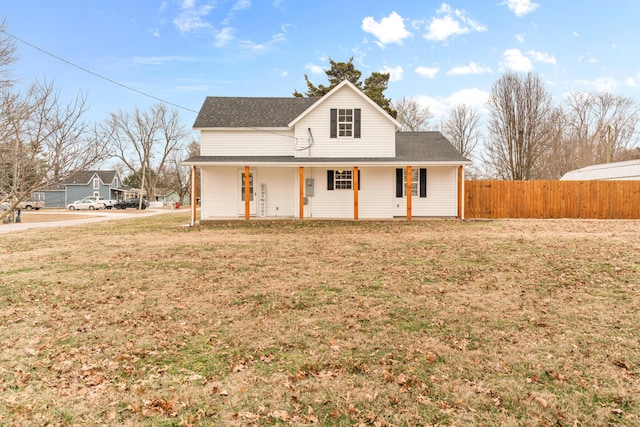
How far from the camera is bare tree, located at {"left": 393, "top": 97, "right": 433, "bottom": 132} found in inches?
1533

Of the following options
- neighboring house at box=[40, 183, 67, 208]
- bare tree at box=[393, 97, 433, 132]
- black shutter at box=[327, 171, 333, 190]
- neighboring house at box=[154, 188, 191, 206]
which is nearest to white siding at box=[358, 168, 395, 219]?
black shutter at box=[327, 171, 333, 190]

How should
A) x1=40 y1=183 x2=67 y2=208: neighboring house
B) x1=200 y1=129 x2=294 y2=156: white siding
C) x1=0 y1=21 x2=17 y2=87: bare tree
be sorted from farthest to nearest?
x1=40 y1=183 x2=67 y2=208: neighboring house
x1=200 y1=129 x2=294 y2=156: white siding
x1=0 y1=21 x2=17 y2=87: bare tree

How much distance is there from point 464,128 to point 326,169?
2657 centimetres

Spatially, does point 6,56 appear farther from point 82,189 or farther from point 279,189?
point 82,189

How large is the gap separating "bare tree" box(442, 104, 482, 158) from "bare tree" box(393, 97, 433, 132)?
2.63 meters

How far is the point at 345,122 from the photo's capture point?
57.5 feet

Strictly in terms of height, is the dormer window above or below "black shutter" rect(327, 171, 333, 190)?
above

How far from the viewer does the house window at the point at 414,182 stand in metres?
17.8

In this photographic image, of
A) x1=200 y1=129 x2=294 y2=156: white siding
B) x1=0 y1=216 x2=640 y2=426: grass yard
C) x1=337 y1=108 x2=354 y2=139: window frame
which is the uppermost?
x1=337 y1=108 x2=354 y2=139: window frame

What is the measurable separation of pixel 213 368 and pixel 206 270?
4335 millimetres

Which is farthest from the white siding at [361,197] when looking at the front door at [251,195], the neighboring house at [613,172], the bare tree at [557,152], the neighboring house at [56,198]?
the neighboring house at [56,198]

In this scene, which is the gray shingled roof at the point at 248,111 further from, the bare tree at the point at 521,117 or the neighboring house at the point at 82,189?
the neighboring house at the point at 82,189

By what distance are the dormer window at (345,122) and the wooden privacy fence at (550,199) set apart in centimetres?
665

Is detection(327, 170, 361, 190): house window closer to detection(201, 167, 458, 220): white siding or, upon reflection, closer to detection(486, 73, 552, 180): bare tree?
detection(201, 167, 458, 220): white siding
